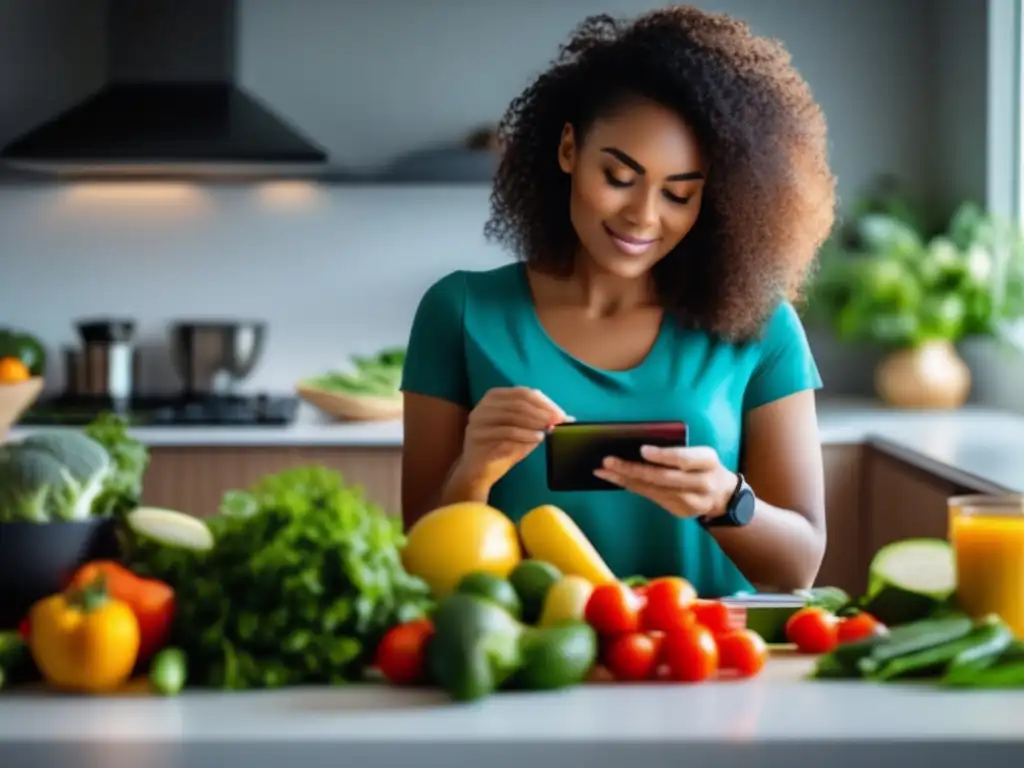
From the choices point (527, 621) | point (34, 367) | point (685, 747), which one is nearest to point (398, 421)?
point (34, 367)

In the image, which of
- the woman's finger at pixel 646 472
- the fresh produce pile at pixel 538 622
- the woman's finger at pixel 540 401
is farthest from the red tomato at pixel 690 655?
the woman's finger at pixel 540 401

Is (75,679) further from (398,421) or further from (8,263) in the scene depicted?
(8,263)

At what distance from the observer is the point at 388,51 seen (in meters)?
4.05

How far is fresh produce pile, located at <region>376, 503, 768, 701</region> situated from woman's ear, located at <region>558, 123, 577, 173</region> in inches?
26.7

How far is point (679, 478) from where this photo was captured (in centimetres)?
159

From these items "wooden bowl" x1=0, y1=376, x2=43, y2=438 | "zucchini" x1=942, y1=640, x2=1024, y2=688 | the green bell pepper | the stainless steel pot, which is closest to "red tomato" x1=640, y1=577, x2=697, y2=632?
"zucchini" x1=942, y1=640, x2=1024, y2=688

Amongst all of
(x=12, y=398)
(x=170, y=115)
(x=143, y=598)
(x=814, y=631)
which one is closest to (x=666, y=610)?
(x=814, y=631)

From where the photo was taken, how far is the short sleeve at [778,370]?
1.95m

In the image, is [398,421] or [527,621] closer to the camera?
[527,621]

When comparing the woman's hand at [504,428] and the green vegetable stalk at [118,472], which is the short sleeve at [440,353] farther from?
the green vegetable stalk at [118,472]

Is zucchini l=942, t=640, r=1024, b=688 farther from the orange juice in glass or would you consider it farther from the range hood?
the range hood

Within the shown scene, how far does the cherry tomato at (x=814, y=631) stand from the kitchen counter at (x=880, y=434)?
1.56m

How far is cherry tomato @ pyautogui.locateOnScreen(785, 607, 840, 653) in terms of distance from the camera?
1311mm

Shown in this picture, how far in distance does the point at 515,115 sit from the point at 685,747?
1.26m
